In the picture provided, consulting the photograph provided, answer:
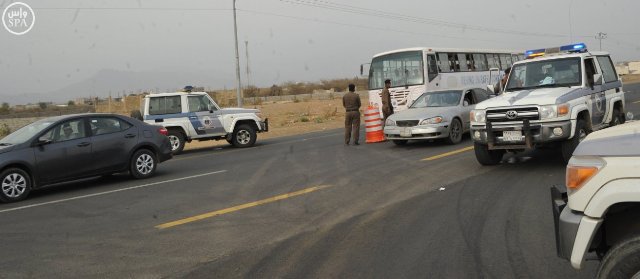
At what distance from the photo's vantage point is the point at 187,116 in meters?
16.9

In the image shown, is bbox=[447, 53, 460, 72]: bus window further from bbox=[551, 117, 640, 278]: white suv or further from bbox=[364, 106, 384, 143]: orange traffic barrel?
bbox=[551, 117, 640, 278]: white suv

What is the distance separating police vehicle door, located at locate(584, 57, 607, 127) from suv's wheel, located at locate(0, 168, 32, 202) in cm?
1001

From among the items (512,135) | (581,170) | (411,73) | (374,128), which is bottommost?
(374,128)

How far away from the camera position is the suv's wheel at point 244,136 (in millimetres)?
17984

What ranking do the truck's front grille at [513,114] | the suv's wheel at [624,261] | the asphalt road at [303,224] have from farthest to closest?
1. the truck's front grille at [513,114]
2. the asphalt road at [303,224]
3. the suv's wheel at [624,261]

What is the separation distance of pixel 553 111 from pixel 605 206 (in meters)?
6.61

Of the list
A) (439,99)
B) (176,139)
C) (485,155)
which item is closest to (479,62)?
(439,99)

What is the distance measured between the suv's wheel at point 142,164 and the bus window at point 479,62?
1685 cm

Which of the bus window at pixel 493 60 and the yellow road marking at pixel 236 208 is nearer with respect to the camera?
the yellow road marking at pixel 236 208

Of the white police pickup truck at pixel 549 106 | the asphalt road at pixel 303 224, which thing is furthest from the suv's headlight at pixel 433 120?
the white police pickup truck at pixel 549 106

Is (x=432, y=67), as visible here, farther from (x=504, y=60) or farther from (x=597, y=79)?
(x=597, y=79)

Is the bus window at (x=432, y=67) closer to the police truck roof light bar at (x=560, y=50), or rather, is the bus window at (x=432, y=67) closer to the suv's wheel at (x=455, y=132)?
the suv's wheel at (x=455, y=132)

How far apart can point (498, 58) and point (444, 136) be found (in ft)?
46.8

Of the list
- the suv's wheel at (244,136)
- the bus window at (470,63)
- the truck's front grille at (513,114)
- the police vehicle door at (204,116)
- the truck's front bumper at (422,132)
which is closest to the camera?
the truck's front grille at (513,114)
